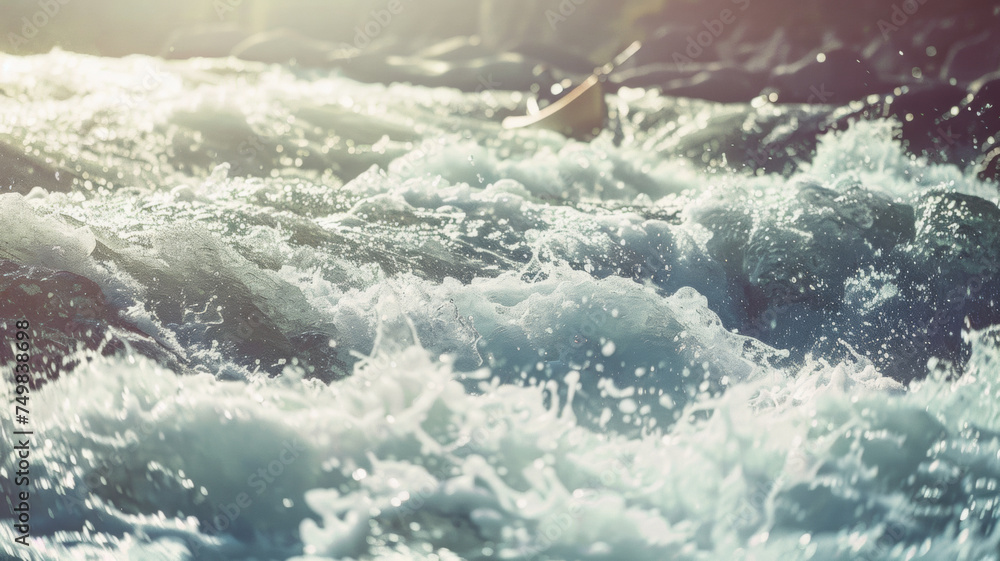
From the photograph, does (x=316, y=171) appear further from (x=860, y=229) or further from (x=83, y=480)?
(x=860, y=229)

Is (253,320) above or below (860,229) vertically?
below

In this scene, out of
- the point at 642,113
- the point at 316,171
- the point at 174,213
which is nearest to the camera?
the point at 174,213

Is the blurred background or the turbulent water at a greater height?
the blurred background

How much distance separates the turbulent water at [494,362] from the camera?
1.01 m

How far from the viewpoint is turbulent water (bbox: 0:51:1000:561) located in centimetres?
101

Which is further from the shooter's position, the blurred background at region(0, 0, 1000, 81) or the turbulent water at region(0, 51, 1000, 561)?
the blurred background at region(0, 0, 1000, 81)

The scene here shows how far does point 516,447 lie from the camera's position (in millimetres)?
1025

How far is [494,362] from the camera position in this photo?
127 centimetres

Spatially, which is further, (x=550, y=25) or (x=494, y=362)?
(x=550, y=25)

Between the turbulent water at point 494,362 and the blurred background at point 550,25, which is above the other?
the blurred background at point 550,25

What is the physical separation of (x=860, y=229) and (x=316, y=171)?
173 cm

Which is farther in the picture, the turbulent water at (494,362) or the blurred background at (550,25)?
the blurred background at (550,25)

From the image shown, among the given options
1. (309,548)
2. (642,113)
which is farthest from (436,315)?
(642,113)

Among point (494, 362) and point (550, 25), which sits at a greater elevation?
point (550, 25)
